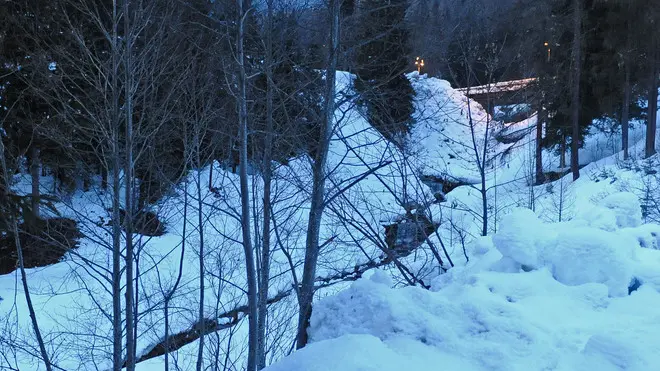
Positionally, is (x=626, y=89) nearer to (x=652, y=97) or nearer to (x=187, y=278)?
(x=652, y=97)

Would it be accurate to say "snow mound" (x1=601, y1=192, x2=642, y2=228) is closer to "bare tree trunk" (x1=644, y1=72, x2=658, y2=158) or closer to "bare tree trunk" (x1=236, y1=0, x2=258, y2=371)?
"bare tree trunk" (x1=236, y1=0, x2=258, y2=371)

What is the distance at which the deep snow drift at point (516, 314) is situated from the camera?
8.85 feet

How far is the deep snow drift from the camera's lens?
8.85ft

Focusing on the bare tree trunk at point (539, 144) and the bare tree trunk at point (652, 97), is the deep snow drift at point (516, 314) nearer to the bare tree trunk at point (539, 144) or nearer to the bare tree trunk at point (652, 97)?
the bare tree trunk at point (539, 144)

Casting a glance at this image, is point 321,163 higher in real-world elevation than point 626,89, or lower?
lower

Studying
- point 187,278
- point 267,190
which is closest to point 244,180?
point 267,190

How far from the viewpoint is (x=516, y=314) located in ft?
10.5

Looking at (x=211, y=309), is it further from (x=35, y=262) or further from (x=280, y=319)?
(x=35, y=262)

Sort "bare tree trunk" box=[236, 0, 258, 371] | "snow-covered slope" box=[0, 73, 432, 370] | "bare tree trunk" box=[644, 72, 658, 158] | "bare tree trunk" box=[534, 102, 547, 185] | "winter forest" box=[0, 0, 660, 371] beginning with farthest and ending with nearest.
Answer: "bare tree trunk" box=[534, 102, 547, 185] < "bare tree trunk" box=[644, 72, 658, 158] < "snow-covered slope" box=[0, 73, 432, 370] < "bare tree trunk" box=[236, 0, 258, 371] < "winter forest" box=[0, 0, 660, 371]

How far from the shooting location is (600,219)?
5.38 metres

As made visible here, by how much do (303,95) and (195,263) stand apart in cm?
950

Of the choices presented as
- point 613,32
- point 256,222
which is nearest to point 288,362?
point 256,222

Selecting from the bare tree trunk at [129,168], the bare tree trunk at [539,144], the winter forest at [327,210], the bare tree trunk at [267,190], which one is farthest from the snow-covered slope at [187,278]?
the bare tree trunk at [539,144]

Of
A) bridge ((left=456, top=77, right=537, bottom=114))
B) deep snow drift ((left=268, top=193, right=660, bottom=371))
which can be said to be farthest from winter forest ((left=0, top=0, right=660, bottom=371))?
bridge ((left=456, top=77, right=537, bottom=114))
